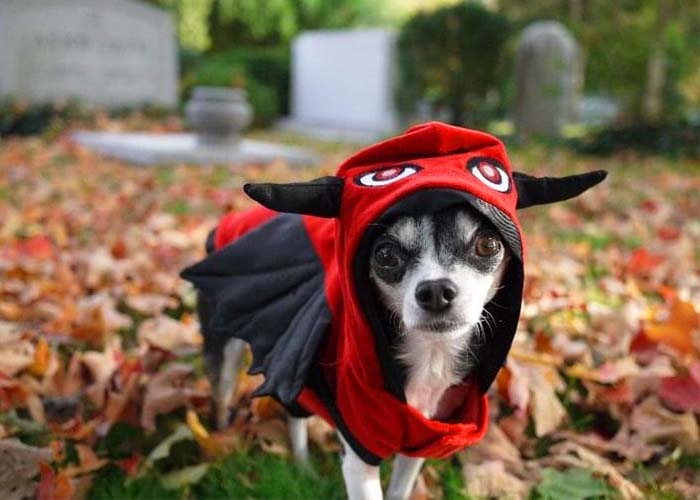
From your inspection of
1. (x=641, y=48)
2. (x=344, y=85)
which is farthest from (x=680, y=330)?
(x=344, y=85)

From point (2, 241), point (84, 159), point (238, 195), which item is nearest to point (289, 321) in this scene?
point (2, 241)

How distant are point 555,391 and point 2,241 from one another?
3.68 meters

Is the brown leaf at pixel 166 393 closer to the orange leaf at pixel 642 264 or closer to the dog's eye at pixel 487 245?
the dog's eye at pixel 487 245

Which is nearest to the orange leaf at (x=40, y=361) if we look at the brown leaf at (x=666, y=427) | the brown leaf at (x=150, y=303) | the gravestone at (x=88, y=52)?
the brown leaf at (x=150, y=303)

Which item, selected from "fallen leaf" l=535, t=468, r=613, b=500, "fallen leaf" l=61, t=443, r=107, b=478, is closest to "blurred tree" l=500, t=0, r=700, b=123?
"fallen leaf" l=535, t=468, r=613, b=500

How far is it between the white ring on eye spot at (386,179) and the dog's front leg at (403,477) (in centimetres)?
85

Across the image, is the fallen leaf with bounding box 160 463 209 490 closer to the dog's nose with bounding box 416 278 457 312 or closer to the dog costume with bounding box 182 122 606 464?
the dog costume with bounding box 182 122 606 464

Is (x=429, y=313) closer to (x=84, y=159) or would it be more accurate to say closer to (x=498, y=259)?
(x=498, y=259)

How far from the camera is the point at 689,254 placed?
4.49 meters

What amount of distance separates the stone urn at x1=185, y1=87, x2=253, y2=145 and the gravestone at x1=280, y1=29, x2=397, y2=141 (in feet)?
16.5

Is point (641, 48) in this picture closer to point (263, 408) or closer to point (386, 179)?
point (263, 408)

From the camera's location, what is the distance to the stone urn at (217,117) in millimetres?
10008

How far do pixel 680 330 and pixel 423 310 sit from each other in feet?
5.12

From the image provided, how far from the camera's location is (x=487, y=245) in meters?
1.59
